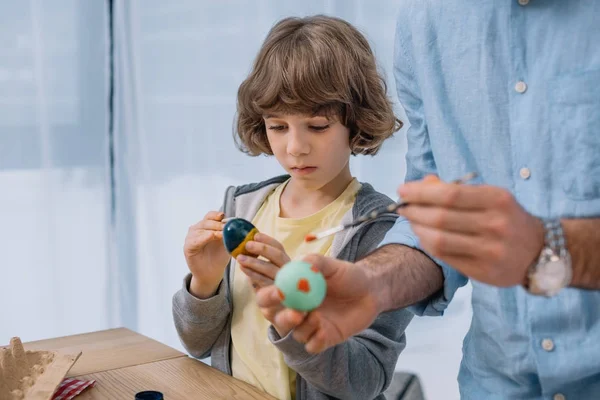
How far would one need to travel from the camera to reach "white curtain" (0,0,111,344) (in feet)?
11.1

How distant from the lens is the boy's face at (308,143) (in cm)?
169

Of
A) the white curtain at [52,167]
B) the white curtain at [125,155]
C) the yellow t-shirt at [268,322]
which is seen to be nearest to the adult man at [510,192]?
the yellow t-shirt at [268,322]

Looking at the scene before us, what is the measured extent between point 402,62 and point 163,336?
2.56 m

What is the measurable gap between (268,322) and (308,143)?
1.37ft

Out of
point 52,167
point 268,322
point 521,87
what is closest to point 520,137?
point 521,87

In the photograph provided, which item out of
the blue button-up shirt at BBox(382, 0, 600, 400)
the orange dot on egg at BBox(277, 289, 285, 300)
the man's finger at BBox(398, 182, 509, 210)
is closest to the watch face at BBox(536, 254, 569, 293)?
the man's finger at BBox(398, 182, 509, 210)

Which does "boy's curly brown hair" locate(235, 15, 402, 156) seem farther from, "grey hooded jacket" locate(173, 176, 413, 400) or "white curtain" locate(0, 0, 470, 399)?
"white curtain" locate(0, 0, 470, 399)

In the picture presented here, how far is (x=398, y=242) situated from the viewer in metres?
1.27

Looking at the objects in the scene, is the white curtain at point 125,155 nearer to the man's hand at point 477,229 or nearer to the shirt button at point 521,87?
the shirt button at point 521,87

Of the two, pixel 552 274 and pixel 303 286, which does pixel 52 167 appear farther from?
pixel 552 274

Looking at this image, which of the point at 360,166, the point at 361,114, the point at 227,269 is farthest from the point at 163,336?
the point at 361,114

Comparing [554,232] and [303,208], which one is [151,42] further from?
[554,232]

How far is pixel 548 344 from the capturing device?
114 centimetres

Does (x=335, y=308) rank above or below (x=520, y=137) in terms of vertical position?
below
